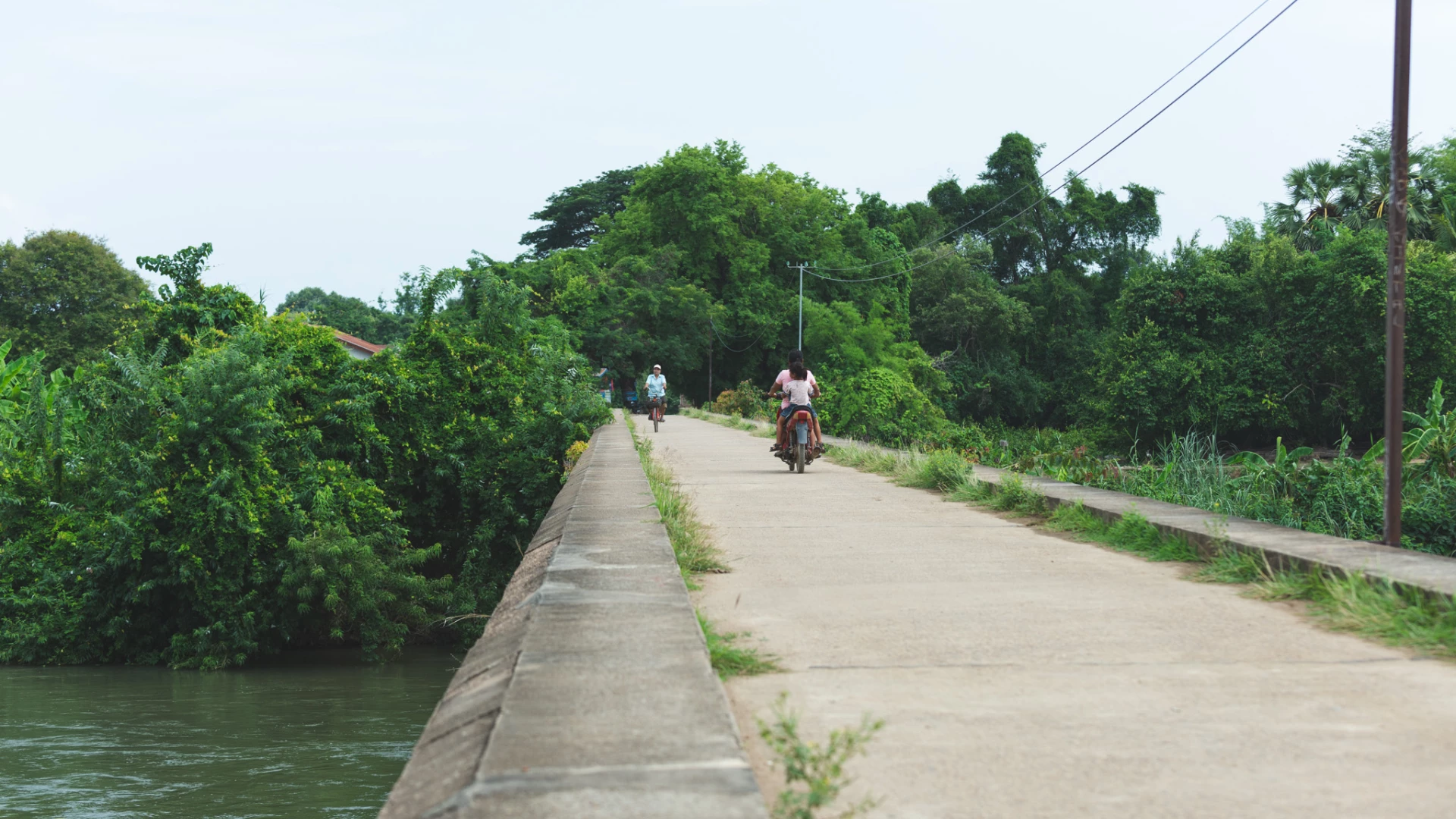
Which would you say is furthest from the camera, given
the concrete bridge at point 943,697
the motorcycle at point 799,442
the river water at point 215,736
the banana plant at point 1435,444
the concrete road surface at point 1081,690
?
the motorcycle at point 799,442

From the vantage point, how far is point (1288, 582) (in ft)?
18.6

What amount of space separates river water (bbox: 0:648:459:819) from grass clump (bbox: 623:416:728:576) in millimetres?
3824

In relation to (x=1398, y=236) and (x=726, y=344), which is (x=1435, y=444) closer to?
(x=1398, y=236)

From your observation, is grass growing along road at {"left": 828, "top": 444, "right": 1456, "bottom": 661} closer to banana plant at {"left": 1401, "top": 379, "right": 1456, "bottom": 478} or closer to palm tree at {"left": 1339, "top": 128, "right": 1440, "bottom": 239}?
banana plant at {"left": 1401, "top": 379, "right": 1456, "bottom": 478}

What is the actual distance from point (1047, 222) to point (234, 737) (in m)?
59.1

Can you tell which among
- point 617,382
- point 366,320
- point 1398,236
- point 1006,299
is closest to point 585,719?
point 1398,236

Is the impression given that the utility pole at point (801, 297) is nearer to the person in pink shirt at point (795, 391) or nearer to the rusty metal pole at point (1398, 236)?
the person in pink shirt at point (795, 391)

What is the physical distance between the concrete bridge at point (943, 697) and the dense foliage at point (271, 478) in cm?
1194

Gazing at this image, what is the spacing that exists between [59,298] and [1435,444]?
58.2m

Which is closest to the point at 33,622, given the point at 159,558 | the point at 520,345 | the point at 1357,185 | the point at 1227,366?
the point at 159,558

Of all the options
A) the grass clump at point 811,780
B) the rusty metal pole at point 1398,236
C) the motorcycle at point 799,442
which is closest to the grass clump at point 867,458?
the motorcycle at point 799,442

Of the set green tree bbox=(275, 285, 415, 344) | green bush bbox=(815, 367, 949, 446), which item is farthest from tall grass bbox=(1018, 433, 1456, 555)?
green tree bbox=(275, 285, 415, 344)

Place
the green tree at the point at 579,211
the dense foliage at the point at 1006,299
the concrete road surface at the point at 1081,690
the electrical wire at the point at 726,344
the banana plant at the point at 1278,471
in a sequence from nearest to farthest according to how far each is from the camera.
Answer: the concrete road surface at the point at 1081,690 → the banana plant at the point at 1278,471 → the dense foliage at the point at 1006,299 → the electrical wire at the point at 726,344 → the green tree at the point at 579,211

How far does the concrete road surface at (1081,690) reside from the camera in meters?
2.93
